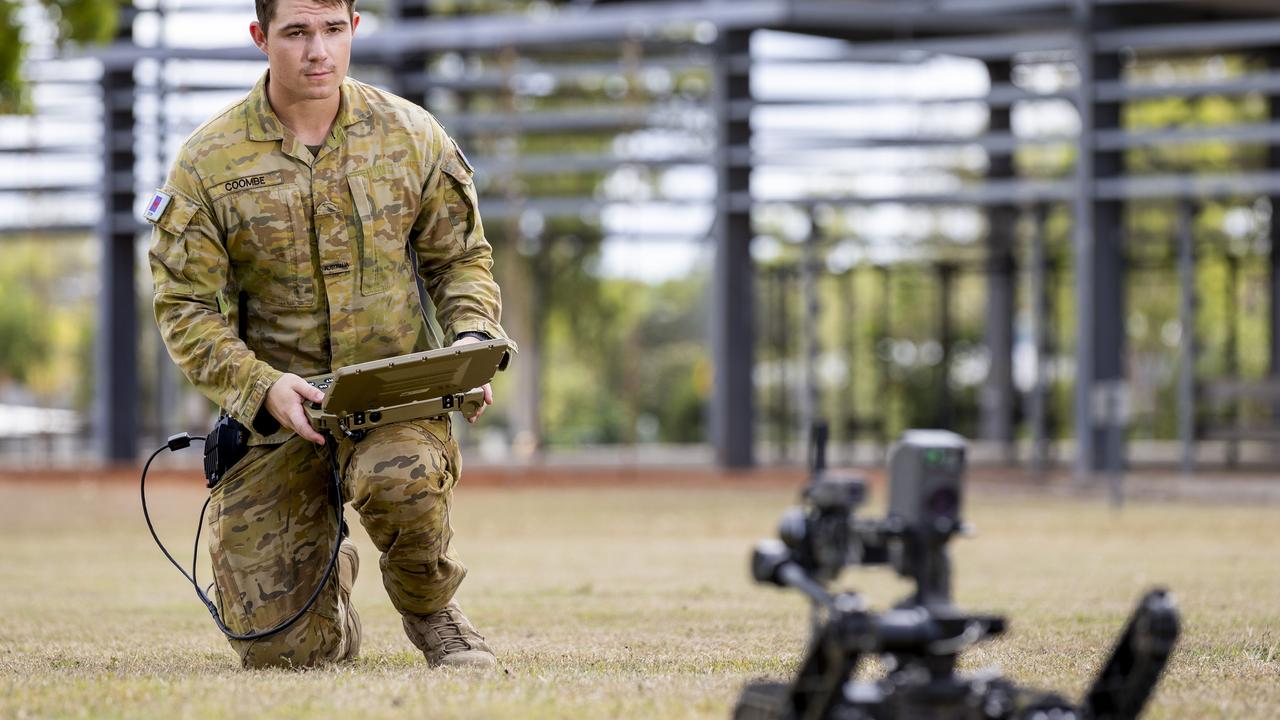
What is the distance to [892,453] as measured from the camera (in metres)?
3.53

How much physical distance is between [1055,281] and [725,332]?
510cm

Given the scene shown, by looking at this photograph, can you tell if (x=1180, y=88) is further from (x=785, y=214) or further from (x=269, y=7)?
(x=269, y=7)

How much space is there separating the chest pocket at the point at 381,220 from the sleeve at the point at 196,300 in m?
0.42

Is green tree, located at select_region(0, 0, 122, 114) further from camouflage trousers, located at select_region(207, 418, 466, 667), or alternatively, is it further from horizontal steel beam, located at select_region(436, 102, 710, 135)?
camouflage trousers, located at select_region(207, 418, 466, 667)

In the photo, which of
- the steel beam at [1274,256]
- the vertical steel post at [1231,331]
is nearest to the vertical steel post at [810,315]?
the vertical steel post at [1231,331]

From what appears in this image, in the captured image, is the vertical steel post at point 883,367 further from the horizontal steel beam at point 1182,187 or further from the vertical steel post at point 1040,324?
the horizontal steel beam at point 1182,187

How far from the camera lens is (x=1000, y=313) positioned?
23531 millimetres

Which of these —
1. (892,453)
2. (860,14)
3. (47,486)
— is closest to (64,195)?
(47,486)

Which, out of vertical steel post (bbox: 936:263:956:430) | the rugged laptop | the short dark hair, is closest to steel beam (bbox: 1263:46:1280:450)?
vertical steel post (bbox: 936:263:956:430)

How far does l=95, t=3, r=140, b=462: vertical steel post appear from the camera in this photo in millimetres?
22438

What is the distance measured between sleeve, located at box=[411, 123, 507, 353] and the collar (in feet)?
0.80

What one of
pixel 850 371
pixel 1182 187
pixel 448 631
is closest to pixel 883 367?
pixel 850 371

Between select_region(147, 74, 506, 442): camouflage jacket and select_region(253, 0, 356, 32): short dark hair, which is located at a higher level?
select_region(253, 0, 356, 32): short dark hair

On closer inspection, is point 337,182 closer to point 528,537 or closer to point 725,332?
point 528,537
